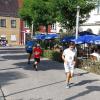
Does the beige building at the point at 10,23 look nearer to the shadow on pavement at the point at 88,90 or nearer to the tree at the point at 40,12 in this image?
the tree at the point at 40,12

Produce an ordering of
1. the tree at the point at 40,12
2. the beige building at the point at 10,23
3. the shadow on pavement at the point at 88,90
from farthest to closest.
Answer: the beige building at the point at 10,23 → the tree at the point at 40,12 → the shadow on pavement at the point at 88,90

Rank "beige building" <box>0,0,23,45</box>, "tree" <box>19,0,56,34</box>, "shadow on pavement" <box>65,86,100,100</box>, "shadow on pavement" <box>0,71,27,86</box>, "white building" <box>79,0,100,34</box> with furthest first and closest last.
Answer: "beige building" <box>0,0,23,45</box>
"white building" <box>79,0,100,34</box>
"tree" <box>19,0,56,34</box>
"shadow on pavement" <box>0,71,27,86</box>
"shadow on pavement" <box>65,86,100,100</box>

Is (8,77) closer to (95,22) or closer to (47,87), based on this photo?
(47,87)

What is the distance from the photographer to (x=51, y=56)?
33.0m

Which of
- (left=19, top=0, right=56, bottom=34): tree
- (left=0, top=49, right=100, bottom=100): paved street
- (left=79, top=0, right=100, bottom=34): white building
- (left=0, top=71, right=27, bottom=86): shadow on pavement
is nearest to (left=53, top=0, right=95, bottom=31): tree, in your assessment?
(left=19, top=0, right=56, bottom=34): tree

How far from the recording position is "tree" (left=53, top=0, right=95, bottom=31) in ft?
108

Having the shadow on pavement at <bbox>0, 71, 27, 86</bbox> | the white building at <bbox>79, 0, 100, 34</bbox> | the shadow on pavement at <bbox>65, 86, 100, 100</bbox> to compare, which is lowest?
the shadow on pavement at <bbox>0, 71, 27, 86</bbox>

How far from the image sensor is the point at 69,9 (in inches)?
1286

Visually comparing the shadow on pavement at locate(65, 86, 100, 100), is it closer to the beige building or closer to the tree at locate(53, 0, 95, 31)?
the tree at locate(53, 0, 95, 31)

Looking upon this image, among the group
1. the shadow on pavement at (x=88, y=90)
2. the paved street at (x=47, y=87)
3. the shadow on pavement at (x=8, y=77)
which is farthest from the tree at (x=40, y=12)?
the shadow on pavement at (x=88, y=90)

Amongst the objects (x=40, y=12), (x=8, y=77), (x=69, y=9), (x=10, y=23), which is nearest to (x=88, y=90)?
(x=8, y=77)

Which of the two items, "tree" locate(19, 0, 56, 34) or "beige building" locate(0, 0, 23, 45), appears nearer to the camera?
"tree" locate(19, 0, 56, 34)

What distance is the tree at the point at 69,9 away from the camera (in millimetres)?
32781

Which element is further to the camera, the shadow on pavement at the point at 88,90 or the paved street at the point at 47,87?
the paved street at the point at 47,87
